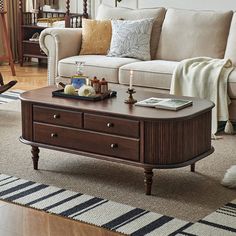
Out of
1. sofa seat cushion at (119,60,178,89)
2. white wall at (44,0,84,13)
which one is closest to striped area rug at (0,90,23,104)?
sofa seat cushion at (119,60,178,89)

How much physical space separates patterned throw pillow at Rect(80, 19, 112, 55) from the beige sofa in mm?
91

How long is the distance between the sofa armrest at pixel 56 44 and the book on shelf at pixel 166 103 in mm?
2145

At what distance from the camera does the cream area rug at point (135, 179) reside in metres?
3.62

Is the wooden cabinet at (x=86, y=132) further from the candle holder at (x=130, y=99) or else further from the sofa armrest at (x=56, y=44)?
the sofa armrest at (x=56, y=44)

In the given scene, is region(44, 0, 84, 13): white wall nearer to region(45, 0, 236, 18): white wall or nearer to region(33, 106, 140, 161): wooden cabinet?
region(45, 0, 236, 18): white wall

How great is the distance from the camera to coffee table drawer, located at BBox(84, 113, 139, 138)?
3.76 metres

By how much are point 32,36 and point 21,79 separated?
1.05 metres

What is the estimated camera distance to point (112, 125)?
3.84 metres

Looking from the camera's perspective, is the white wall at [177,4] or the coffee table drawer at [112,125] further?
the white wall at [177,4]

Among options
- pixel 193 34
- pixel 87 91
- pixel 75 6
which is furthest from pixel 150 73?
pixel 75 6

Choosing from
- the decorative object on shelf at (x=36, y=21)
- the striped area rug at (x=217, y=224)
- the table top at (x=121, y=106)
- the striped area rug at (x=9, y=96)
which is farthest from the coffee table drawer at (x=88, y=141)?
the decorative object on shelf at (x=36, y=21)

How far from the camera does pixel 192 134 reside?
381 cm

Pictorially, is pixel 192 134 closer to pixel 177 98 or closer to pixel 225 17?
pixel 177 98

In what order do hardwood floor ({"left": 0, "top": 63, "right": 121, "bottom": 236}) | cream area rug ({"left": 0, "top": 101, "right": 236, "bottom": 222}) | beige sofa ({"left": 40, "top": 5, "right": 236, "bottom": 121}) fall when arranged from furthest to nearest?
beige sofa ({"left": 40, "top": 5, "right": 236, "bottom": 121}), cream area rug ({"left": 0, "top": 101, "right": 236, "bottom": 222}), hardwood floor ({"left": 0, "top": 63, "right": 121, "bottom": 236})
